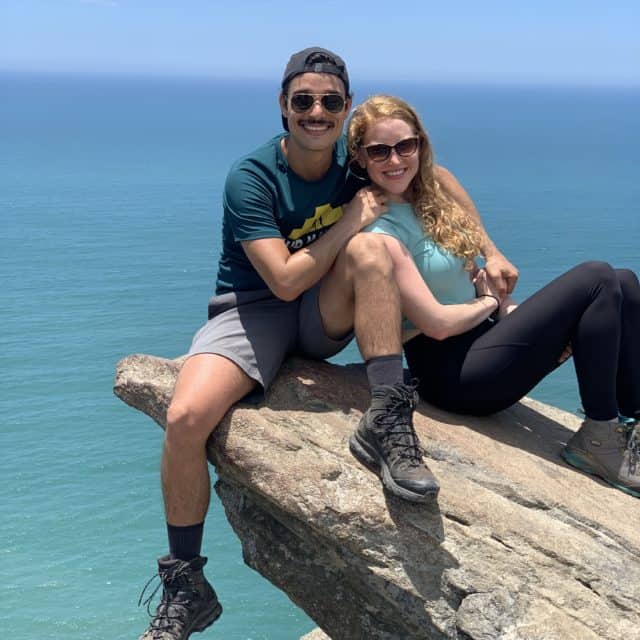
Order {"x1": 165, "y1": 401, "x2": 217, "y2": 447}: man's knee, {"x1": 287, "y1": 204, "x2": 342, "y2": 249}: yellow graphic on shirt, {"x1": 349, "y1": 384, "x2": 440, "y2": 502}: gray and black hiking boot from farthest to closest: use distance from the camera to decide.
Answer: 1. {"x1": 287, "y1": 204, "x2": 342, "y2": 249}: yellow graphic on shirt
2. {"x1": 165, "y1": 401, "x2": 217, "y2": 447}: man's knee
3. {"x1": 349, "y1": 384, "x2": 440, "y2": 502}: gray and black hiking boot

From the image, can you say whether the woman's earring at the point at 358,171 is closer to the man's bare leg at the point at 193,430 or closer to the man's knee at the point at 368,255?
the man's knee at the point at 368,255

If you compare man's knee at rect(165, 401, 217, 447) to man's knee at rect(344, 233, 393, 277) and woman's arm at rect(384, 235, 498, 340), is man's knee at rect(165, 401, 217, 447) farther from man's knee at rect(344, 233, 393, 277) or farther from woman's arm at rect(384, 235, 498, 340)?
woman's arm at rect(384, 235, 498, 340)

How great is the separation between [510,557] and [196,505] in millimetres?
2108

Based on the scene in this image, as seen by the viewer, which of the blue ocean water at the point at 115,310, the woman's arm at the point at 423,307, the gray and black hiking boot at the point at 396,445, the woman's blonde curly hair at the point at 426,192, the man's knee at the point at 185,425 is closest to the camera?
the gray and black hiking boot at the point at 396,445

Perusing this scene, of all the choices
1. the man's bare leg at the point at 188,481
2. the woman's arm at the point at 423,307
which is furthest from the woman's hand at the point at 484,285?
the man's bare leg at the point at 188,481

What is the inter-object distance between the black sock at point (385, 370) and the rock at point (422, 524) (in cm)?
60

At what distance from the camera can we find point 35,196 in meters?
55.6

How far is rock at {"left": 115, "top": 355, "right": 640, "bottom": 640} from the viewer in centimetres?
549

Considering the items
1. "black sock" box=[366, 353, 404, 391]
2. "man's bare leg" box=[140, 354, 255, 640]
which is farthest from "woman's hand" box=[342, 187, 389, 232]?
"man's bare leg" box=[140, 354, 255, 640]

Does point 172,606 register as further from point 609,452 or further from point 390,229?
point 609,452

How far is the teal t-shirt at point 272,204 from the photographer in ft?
19.9

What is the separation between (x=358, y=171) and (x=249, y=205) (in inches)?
38.8

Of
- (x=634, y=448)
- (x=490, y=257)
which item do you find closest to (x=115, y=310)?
(x=490, y=257)

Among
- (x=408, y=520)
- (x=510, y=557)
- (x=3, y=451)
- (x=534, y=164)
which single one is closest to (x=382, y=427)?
(x=408, y=520)
